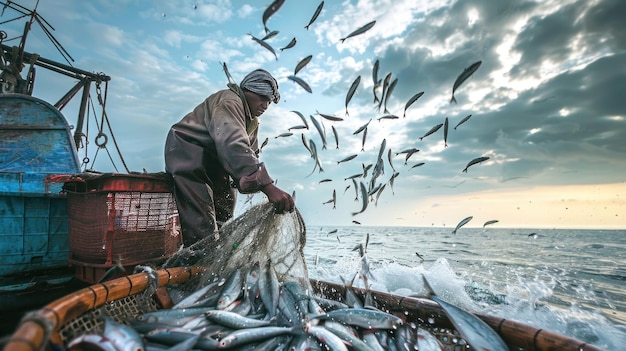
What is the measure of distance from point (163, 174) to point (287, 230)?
158cm

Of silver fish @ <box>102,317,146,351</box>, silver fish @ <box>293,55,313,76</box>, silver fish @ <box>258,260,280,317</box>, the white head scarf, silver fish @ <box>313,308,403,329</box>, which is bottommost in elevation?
silver fish @ <box>313,308,403,329</box>

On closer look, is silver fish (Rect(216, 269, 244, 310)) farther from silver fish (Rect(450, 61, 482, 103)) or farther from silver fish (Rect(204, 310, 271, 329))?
silver fish (Rect(450, 61, 482, 103))

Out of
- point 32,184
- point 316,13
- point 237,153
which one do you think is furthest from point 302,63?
point 32,184

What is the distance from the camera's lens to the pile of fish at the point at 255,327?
175 cm

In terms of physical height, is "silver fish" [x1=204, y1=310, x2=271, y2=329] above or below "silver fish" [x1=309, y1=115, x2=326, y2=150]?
below

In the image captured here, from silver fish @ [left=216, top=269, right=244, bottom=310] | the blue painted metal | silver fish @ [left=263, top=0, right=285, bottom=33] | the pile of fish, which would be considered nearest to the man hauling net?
silver fish @ [left=216, top=269, right=244, bottom=310]

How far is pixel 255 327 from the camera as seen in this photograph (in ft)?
7.01

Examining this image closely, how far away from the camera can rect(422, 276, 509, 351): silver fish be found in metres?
1.92

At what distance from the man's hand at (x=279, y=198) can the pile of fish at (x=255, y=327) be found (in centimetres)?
69

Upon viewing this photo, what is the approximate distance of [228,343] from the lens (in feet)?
6.24

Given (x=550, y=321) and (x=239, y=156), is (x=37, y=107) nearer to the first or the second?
(x=239, y=156)

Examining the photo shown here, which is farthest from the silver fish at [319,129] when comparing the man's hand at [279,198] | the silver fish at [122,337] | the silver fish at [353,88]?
the silver fish at [122,337]

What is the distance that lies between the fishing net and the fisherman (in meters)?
0.16

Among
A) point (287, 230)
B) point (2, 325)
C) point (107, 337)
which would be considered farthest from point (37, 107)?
point (107, 337)
